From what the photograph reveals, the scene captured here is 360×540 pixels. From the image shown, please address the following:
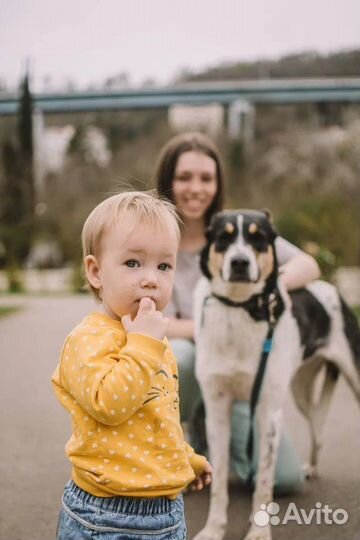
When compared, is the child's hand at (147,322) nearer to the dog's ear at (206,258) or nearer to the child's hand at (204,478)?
the child's hand at (204,478)

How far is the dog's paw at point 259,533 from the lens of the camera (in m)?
2.41

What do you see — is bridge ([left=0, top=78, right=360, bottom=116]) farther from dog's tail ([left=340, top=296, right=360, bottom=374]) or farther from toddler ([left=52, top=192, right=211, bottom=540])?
toddler ([left=52, top=192, right=211, bottom=540])

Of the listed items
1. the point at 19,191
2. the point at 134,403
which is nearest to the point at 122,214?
the point at 134,403

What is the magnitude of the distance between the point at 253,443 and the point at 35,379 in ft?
7.67

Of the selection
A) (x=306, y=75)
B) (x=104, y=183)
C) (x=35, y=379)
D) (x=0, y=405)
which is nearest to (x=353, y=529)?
(x=0, y=405)

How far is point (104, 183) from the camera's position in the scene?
640 inches

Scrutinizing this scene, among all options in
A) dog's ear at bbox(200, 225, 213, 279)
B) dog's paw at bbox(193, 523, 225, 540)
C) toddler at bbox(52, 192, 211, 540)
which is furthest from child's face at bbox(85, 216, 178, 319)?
dog's paw at bbox(193, 523, 225, 540)

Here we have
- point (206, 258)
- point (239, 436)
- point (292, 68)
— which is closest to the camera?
point (206, 258)

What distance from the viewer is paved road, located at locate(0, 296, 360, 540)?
250 cm

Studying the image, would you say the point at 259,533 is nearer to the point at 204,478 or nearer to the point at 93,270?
the point at 204,478

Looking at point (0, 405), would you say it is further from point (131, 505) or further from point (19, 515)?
point (131, 505)

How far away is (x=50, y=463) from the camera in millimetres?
3189

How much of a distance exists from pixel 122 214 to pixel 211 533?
1506 mm

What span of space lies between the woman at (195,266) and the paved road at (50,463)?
6.9 inches
